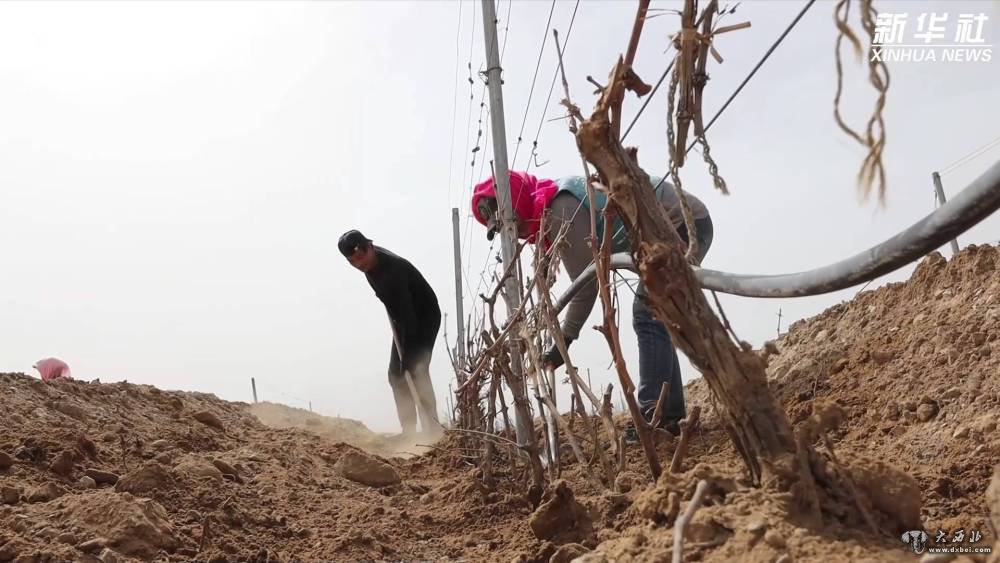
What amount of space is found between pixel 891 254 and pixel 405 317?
4.97m

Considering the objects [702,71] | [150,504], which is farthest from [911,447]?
[150,504]

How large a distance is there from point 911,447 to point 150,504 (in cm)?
228

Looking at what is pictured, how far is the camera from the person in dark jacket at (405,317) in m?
5.76

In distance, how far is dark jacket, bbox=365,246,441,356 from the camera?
591 centimetres

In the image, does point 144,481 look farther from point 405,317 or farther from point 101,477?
point 405,317

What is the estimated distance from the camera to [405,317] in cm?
591

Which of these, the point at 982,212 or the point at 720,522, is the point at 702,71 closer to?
the point at 982,212

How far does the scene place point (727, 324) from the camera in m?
1.32

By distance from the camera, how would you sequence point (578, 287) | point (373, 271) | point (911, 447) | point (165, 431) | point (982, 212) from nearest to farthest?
1. point (982, 212)
2. point (911, 447)
3. point (578, 287)
4. point (165, 431)
5. point (373, 271)

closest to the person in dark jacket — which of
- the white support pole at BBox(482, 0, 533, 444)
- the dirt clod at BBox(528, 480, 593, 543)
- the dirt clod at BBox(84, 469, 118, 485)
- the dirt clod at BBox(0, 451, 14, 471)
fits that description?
the white support pole at BBox(482, 0, 533, 444)

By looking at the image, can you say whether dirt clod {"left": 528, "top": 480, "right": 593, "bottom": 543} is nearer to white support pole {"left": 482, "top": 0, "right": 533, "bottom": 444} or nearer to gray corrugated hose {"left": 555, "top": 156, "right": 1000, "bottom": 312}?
gray corrugated hose {"left": 555, "top": 156, "right": 1000, "bottom": 312}

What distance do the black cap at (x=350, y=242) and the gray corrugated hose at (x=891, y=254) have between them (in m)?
4.32

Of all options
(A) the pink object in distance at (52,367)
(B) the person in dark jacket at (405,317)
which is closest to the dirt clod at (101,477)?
(B) the person in dark jacket at (405,317)

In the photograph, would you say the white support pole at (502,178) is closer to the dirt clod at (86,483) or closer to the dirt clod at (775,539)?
the dirt clod at (86,483)
